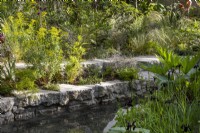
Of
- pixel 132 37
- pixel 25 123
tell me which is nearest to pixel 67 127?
pixel 25 123

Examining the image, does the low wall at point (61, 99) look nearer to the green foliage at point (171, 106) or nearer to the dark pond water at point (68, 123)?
the dark pond water at point (68, 123)

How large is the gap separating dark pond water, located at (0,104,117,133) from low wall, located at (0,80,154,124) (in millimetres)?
162

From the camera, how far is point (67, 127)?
6301mm

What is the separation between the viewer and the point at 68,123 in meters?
6.51

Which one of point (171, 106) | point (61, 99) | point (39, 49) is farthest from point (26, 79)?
point (171, 106)

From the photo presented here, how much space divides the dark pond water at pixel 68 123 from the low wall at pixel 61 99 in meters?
0.16

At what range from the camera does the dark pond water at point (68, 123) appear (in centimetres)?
616

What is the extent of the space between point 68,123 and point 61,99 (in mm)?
666

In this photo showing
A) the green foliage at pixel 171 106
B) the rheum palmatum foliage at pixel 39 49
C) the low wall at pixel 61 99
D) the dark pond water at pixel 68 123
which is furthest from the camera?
the rheum palmatum foliage at pixel 39 49

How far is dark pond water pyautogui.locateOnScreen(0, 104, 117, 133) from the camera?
6.16 meters

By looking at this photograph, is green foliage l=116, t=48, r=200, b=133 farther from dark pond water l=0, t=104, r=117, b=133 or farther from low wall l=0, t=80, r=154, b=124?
dark pond water l=0, t=104, r=117, b=133

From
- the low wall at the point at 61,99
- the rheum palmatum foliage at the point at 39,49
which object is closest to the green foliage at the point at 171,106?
the low wall at the point at 61,99

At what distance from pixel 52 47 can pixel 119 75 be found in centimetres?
153

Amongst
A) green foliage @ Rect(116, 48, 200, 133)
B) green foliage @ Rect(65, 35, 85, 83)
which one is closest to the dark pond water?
green foliage @ Rect(65, 35, 85, 83)
